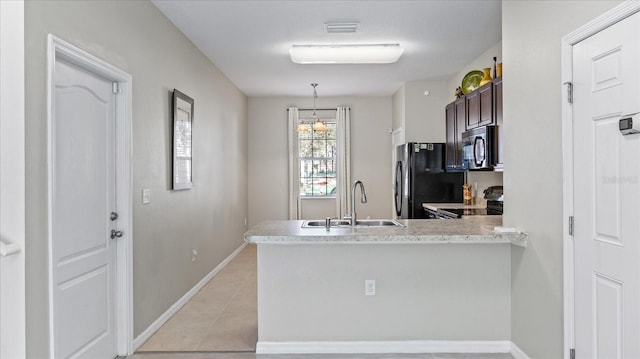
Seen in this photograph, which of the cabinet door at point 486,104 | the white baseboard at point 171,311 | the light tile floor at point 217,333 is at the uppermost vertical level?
the cabinet door at point 486,104

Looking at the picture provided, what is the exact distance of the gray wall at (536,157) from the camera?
2.26 m

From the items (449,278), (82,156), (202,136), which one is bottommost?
(449,278)

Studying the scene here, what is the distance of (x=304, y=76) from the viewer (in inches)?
239

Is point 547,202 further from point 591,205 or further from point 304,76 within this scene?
point 304,76

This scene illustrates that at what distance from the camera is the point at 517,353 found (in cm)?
279

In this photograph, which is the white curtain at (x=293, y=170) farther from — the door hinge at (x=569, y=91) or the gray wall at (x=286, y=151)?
the door hinge at (x=569, y=91)

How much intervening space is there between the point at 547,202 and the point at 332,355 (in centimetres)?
169

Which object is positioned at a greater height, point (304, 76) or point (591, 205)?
point (304, 76)

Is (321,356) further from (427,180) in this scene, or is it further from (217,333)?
(427,180)

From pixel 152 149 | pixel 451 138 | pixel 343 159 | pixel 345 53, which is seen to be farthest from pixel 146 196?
pixel 343 159

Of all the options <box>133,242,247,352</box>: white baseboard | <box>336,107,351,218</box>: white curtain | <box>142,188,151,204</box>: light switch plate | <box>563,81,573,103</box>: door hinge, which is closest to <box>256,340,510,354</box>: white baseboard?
<box>133,242,247,352</box>: white baseboard

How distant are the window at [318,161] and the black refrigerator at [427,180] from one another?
2295 millimetres

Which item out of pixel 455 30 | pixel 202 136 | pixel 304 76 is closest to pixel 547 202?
pixel 455 30

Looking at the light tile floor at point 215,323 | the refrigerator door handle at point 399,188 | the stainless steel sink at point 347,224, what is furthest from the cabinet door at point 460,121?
the light tile floor at point 215,323
